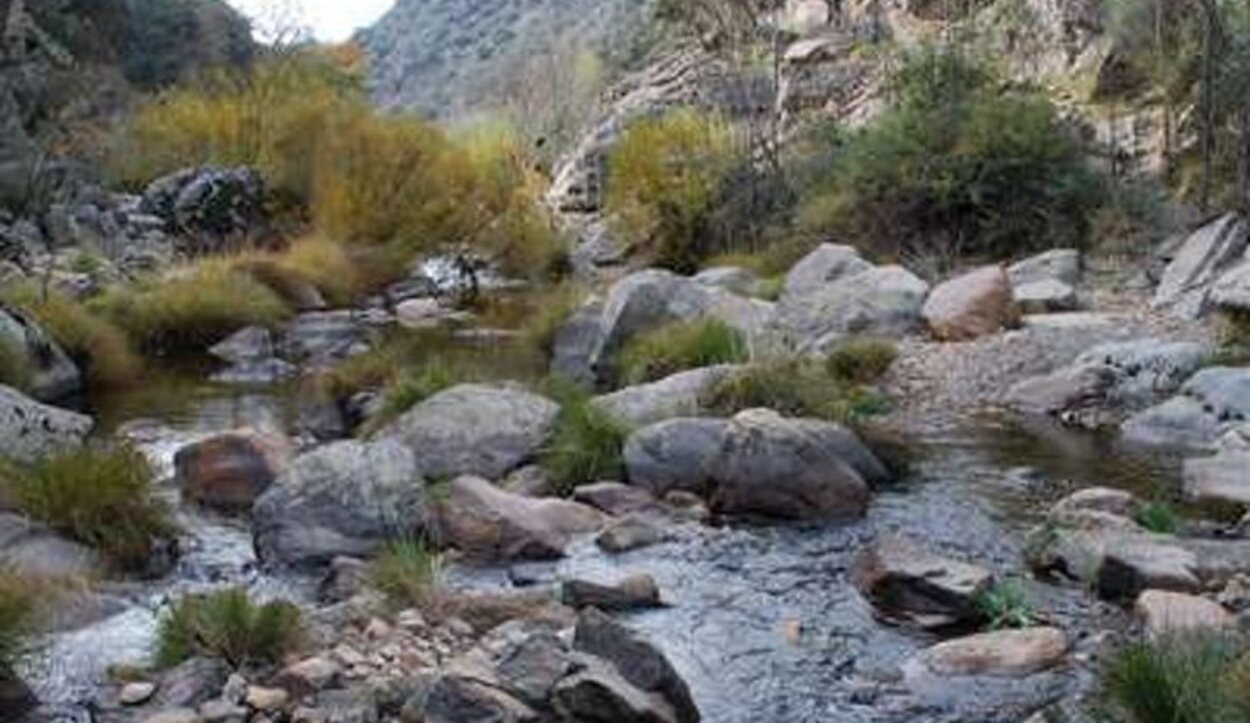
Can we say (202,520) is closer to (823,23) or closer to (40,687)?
(40,687)

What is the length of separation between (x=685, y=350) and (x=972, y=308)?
3.16 m

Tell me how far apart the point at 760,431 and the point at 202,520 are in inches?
142

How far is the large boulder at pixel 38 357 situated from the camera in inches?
587

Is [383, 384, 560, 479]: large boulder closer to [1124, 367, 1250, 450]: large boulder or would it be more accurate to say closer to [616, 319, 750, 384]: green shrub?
[616, 319, 750, 384]: green shrub

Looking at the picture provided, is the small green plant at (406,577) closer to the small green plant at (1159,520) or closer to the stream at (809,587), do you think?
the stream at (809,587)

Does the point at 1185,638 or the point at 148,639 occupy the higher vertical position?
the point at 1185,638

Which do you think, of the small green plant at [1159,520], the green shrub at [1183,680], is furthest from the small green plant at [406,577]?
the small green plant at [1159,520]

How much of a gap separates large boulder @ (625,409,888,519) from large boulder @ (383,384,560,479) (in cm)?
90

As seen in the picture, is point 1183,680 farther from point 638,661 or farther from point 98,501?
point 98,501

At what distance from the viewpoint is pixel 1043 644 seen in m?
7.38

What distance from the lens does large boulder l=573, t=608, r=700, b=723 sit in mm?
6676

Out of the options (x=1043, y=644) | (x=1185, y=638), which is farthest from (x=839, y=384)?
(x=1185, y=638)

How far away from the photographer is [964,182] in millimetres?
20297

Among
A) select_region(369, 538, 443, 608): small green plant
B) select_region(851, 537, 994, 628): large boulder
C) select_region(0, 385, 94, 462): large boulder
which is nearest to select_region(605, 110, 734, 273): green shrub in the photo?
select_region(0, 385, 94, 462): large boulder
